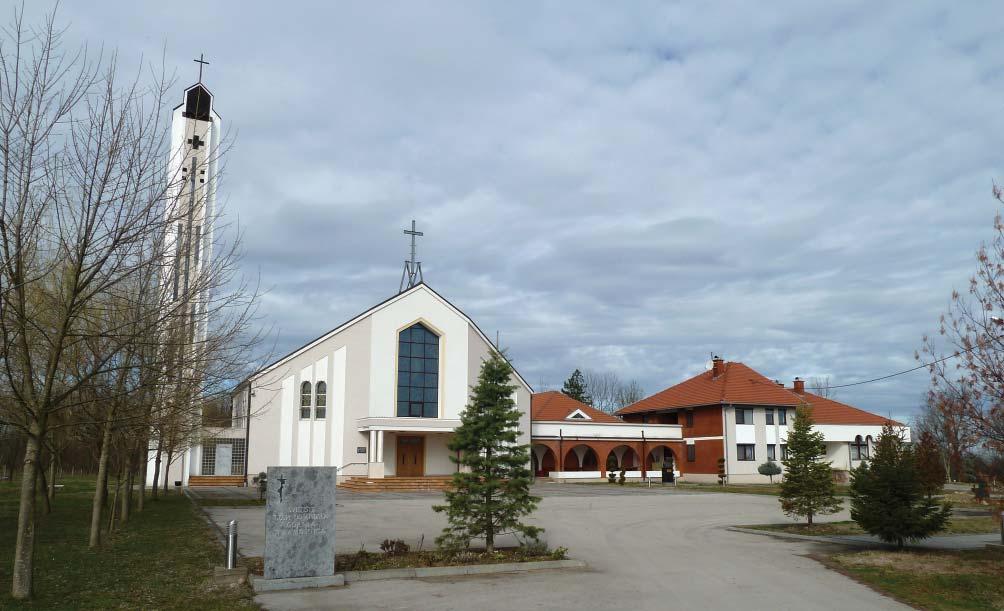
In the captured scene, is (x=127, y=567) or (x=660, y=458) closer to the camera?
(x=127, y=567)

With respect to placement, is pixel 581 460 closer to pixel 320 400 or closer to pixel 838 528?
pixel 320 400

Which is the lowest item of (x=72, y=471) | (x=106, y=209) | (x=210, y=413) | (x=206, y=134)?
(x=72, y=471)

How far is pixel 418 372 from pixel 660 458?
815 inches

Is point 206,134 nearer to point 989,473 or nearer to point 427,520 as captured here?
point 427,520

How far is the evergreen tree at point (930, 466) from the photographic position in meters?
14.5

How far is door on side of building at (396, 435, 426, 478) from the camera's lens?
42.3m

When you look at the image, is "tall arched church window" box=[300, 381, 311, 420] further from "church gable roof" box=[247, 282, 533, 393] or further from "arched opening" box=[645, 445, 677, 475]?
"arched opening" box=[645, 445, 677, 475]

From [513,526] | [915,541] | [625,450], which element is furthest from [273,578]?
[625,450]

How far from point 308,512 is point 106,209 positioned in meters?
→ 5.15

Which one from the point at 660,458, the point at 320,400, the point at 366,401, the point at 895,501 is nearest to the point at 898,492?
the point at 895,501

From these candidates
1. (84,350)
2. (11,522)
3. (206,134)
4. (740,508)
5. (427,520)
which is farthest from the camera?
(206,134)

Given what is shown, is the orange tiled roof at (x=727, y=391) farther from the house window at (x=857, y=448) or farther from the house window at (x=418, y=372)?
the house window at (x=418, y=372)

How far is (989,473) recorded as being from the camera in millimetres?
10688

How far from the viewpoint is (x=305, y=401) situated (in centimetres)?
4084
